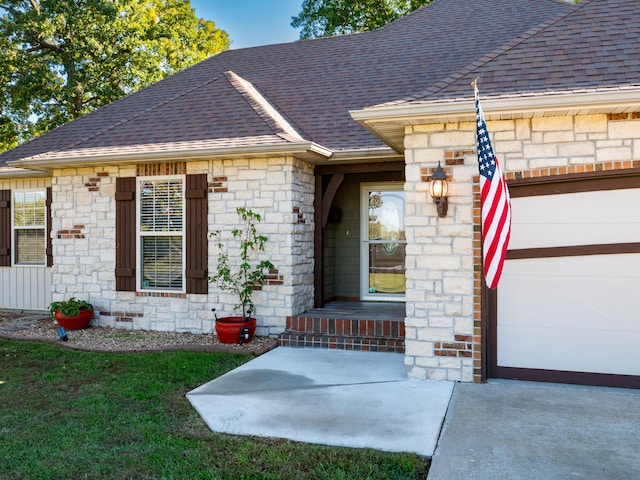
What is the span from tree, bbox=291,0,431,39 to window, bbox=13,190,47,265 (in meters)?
13.4

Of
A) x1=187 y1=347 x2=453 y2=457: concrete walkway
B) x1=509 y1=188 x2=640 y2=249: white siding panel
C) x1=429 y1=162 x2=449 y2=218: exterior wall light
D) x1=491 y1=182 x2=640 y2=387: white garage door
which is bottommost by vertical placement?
x1=187 y1=347 x2=453 y2=457: concrete walkway

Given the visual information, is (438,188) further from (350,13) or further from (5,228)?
(350,13)

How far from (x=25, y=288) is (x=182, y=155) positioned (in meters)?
4.82

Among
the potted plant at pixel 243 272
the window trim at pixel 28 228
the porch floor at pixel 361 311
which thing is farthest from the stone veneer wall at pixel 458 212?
the window trim at pixel 28 228

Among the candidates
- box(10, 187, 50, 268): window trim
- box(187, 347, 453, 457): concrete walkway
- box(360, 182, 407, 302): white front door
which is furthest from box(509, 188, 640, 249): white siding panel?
box(10, 187, 50, 268): window trim

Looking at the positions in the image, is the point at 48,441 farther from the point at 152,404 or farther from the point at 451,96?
the point at 451,96

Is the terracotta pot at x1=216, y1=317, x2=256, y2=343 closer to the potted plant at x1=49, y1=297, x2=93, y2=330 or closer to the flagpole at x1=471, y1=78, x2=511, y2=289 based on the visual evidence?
the potted plant at x1=49, y1=297, x2=93, y2=330

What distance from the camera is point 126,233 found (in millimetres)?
8242

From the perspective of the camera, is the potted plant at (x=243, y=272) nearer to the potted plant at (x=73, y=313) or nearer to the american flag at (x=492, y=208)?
the potted plant at (x=73, y=313)

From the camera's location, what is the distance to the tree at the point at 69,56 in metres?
15.3

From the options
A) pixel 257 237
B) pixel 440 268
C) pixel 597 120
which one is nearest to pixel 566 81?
pixel 597 120

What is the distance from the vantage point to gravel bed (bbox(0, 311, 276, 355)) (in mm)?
6941

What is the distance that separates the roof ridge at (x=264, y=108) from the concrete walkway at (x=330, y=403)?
3.03 meters

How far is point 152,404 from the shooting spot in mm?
4855
